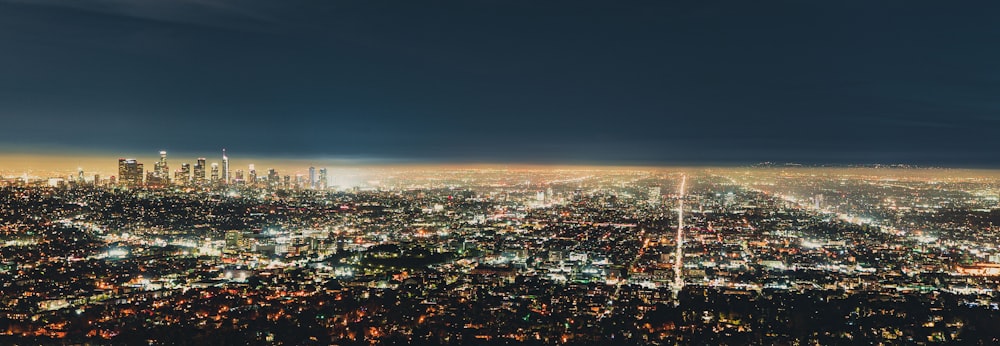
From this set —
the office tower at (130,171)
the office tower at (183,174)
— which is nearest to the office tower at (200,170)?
the office tower at (183,174)

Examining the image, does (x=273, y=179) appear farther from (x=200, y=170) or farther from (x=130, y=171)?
(x=130, y=171)

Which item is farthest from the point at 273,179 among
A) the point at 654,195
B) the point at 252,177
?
the point at 654,195

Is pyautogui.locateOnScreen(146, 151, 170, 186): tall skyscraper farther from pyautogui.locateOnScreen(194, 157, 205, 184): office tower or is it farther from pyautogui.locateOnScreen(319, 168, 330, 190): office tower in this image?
pyautogui.locateOnScreen(319, 168, 330, 190): office tower

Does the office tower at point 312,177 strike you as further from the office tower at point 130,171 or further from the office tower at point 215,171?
the office tower at point 130,171

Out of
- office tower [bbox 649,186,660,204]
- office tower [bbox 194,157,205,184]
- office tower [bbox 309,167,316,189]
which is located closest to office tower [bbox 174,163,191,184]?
office tower [bbox 194,157,205,184]

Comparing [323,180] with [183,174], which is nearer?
[183,174]

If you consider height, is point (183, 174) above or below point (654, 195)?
above
